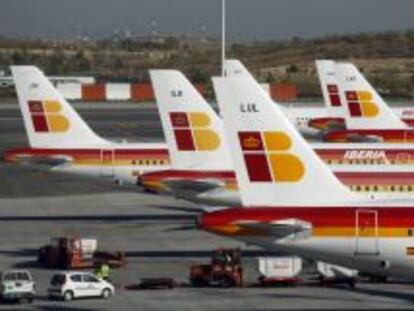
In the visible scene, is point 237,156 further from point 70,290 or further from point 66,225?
point 66,225

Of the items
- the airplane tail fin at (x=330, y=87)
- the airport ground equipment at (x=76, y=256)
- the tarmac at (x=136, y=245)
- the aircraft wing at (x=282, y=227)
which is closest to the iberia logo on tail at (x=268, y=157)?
the aircraft wing at (x=282, y=227)

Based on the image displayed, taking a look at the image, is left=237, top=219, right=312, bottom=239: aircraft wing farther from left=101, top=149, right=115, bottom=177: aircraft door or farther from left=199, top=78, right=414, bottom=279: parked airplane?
left=101, top=149, right=115, bottom=177: aircraft door

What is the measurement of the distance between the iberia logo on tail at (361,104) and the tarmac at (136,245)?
16.2 metres

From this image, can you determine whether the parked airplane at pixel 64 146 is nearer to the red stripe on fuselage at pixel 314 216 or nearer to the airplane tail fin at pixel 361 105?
the airplane tail fin at pixel 361 105

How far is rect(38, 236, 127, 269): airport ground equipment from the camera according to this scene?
61875 mm

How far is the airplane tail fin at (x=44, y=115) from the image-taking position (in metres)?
80.6

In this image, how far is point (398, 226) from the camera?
1756 inches

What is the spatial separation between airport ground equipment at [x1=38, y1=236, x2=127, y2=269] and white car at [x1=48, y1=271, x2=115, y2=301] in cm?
806

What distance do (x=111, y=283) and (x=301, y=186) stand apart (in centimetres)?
1329

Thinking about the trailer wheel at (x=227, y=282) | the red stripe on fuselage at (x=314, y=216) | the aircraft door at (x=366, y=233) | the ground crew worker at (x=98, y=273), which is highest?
the red stripe on fuselage at (x=314, y=216)

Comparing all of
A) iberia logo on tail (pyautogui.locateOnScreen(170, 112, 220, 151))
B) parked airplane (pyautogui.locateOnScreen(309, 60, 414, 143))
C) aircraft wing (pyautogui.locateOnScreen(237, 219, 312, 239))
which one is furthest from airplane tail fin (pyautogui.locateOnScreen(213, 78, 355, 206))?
parked airplane (pyautogui.locateOnScreen(309, 60, 414, 143))

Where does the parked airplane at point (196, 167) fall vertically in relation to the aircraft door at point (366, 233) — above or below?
above

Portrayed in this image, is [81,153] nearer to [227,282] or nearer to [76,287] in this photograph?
[227,282]

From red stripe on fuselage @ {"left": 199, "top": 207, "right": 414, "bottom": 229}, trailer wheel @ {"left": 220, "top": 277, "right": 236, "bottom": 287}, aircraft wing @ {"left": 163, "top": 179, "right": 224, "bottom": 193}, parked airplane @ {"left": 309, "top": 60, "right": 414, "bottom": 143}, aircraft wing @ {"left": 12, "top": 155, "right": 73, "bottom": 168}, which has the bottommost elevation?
trailer wheel @ {"left": 220, "top": 277, "right": 236, "bottom": 287}
